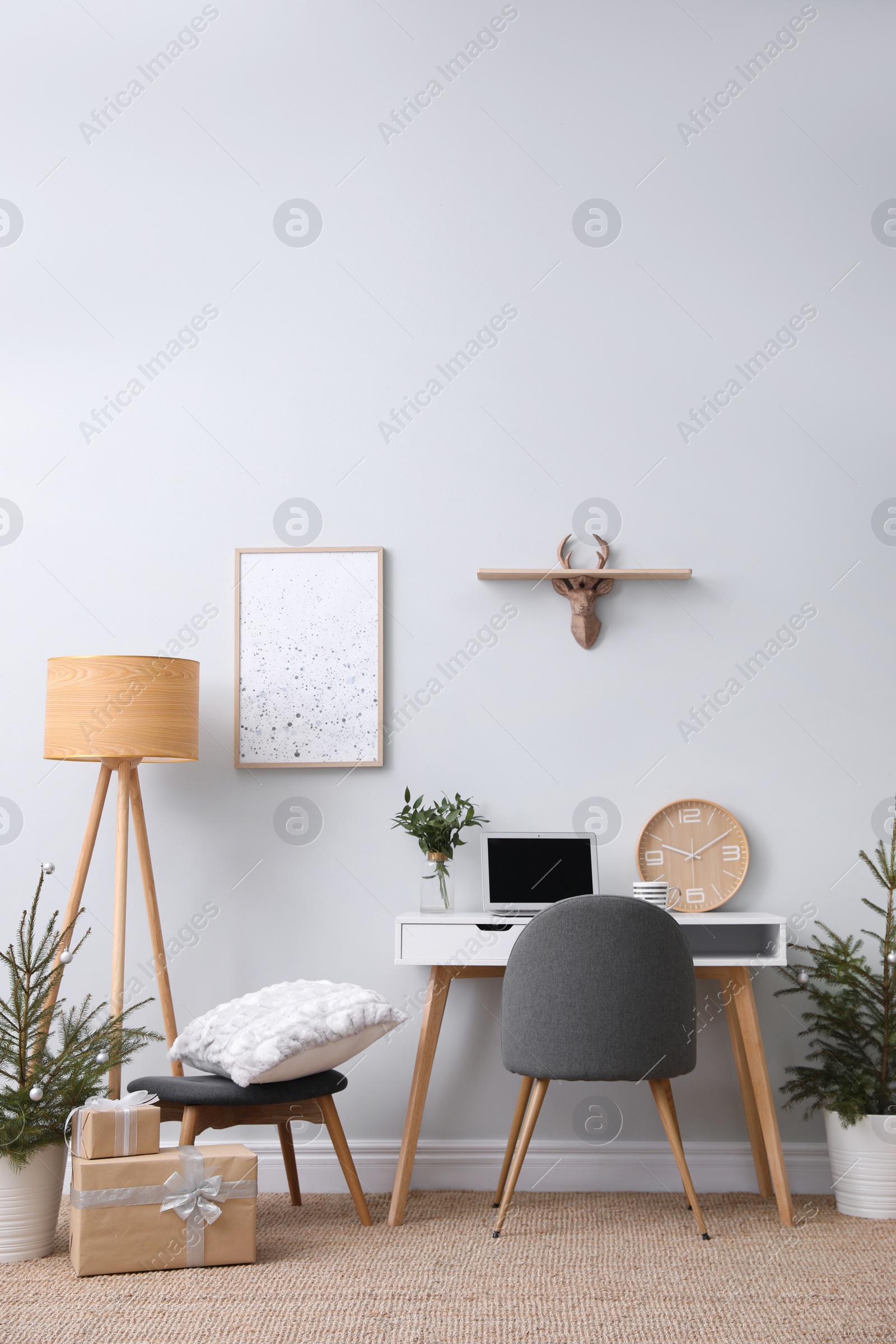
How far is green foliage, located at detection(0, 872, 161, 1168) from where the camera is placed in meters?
2.37

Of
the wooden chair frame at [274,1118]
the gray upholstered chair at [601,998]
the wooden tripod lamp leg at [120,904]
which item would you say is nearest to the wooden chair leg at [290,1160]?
the wooden chair frame at [274,1118]

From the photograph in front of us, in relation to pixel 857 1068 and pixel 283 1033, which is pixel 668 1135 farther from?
pixel 283 1033

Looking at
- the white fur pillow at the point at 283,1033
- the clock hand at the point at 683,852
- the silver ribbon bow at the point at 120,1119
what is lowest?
the silver ribbon bow at the point at 120,1119

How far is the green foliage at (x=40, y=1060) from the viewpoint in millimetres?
2369

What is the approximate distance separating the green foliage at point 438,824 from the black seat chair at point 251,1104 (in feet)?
2.19

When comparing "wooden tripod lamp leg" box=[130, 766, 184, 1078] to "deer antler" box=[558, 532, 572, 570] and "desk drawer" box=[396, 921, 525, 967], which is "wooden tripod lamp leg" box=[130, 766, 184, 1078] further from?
"deer antler" box=[558, 532, 572, 570]

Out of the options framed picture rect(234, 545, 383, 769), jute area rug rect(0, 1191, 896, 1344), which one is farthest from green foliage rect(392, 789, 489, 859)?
jute area rug rect(0, 1191, 896, 1344)

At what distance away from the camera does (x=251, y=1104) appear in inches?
95.5

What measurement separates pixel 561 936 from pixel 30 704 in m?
1.79

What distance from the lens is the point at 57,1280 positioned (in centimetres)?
222

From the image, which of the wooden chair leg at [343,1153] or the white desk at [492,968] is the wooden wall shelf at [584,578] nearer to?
the white desk at [492,968]

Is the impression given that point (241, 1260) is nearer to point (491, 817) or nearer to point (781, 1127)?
point (491, 817)

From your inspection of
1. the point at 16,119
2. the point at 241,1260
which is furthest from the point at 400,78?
the point at 241,1260

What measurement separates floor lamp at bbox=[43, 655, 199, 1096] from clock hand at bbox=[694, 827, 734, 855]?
1469mm
